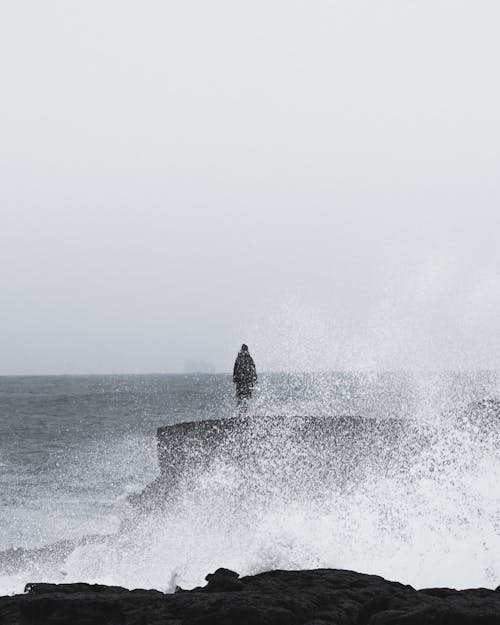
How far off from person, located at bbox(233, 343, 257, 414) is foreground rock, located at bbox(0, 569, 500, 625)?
463 inches

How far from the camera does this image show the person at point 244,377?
1762cm

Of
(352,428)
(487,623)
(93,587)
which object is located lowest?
(487,623)

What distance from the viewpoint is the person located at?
57.8ft

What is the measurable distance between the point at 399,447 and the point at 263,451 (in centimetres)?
286

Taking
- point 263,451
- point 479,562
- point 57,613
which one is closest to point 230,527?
point 263,451

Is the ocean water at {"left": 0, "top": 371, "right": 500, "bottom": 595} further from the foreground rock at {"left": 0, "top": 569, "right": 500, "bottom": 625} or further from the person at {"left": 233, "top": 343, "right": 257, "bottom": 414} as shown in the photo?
the foreground rock at {"left": 0, "top": 569, "right": 500, "bottom": 625}

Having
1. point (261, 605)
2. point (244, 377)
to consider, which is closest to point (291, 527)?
point (244, 377)

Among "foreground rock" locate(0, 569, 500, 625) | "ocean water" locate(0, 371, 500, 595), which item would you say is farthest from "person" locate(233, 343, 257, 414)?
"foreground rock" locate(0, 569, 500, 625)

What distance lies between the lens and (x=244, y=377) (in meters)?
17.7

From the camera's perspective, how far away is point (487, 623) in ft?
14.7

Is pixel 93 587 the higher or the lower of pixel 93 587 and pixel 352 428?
the lower

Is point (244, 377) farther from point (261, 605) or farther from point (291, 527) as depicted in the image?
point (261, 605)

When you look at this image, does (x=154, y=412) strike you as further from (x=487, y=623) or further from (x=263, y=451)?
(x=487, y=623)

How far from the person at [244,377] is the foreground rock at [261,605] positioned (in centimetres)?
1175
